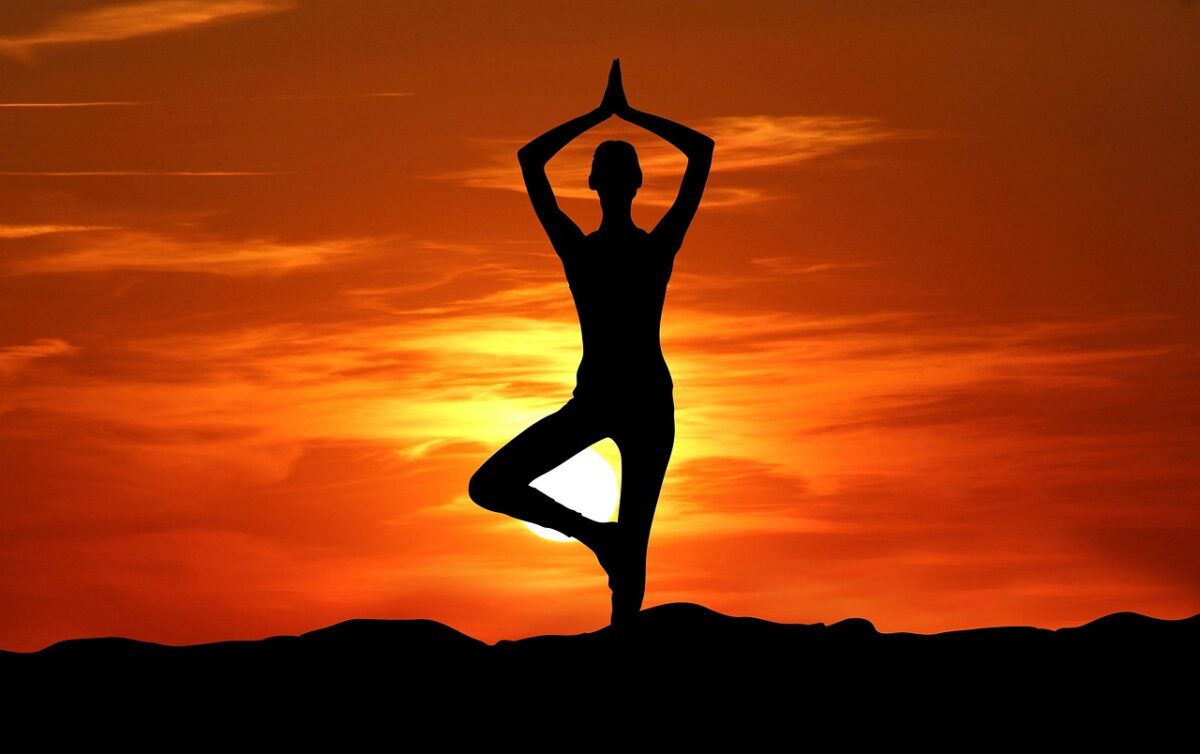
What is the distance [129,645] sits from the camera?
11469 mm

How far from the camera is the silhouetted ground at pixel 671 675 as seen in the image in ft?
32.3

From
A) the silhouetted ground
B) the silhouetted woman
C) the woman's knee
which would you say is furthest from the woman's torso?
the silhouetted ground

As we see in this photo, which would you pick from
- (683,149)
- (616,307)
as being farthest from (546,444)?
(683,149)

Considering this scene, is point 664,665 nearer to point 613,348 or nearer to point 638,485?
point 638,485

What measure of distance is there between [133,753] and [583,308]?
3673 mm

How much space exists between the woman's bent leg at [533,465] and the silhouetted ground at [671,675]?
89 centimetres

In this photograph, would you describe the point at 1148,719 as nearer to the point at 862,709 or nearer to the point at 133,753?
the point at 862,709

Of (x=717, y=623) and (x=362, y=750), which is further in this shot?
(x=717, y=623)

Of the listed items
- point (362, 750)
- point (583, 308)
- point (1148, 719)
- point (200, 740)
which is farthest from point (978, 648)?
point (200, 740)

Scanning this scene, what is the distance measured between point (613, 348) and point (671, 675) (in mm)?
2000

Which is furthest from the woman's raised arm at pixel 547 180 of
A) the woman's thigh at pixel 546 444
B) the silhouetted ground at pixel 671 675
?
the silhouetted ground at pixel 671 675

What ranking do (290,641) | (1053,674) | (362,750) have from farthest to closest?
(290,641)
(1053,674)
(362,750)

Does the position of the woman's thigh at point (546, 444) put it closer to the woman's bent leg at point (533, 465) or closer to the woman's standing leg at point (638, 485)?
the woman's bent leg at point (533, 465)

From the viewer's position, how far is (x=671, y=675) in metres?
10.1
